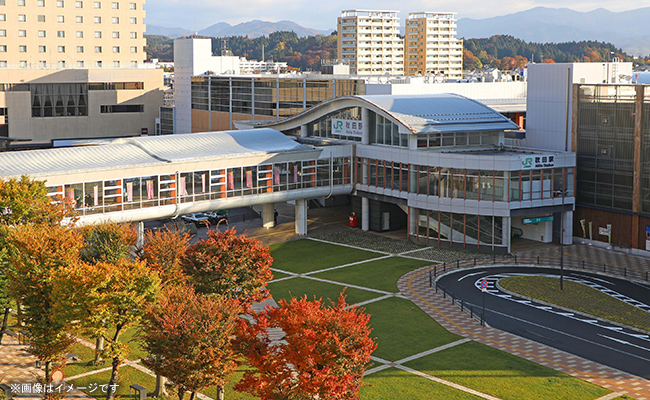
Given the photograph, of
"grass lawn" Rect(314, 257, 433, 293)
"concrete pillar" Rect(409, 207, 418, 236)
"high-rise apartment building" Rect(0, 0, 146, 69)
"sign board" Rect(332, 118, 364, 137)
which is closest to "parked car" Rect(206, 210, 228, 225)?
"sign board" Rect(332, 118, 364, 137)

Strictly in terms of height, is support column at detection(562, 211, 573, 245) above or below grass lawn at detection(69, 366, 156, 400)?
above

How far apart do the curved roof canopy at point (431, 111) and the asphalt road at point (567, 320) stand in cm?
1699

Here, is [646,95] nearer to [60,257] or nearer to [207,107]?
[60,257]

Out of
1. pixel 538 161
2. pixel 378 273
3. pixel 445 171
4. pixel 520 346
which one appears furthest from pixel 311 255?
pixel 520 346

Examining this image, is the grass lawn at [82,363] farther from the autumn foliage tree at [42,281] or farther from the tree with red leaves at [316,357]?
the tree with red leaves at [316,357]

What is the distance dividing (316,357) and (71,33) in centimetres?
11882

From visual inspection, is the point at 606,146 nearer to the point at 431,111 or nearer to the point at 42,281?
the point at 431,111

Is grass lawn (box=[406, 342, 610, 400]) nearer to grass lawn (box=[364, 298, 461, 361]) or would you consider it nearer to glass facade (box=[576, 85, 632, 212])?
grass lawn (box=[364, 298, 461, 361])

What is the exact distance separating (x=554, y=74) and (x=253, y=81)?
5240cm

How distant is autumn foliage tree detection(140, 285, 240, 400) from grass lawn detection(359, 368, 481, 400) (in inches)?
314

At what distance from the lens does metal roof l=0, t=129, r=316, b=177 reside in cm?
5944

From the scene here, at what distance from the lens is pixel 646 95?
6444 centimetres

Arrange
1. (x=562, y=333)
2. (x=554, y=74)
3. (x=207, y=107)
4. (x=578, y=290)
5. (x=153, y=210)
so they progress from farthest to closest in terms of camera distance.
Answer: (x=207, y=107) → (x=554, y=74) → (x=153, y=210) → (x=578, y=290) → (x=562, y=333)

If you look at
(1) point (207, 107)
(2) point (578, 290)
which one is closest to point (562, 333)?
(2) point (578, 290)
